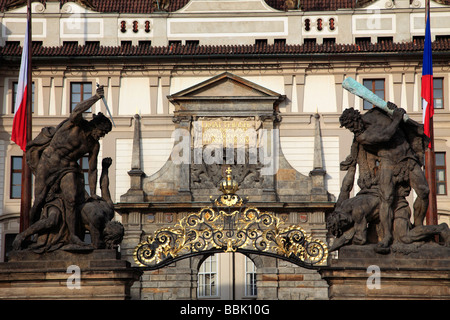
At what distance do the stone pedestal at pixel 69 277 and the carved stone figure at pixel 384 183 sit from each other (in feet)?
11.0

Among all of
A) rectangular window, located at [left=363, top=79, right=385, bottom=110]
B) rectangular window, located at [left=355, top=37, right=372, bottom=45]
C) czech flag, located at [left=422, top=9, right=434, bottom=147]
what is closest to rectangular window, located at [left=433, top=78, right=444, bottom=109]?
rectangular window, located at [left=363, top=79, right=385, bottom=110]

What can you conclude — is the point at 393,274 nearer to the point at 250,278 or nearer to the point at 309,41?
the point at 309,41

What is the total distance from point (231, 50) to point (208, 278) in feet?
A: 27.7

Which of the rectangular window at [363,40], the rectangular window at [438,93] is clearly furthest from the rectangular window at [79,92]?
the rectangular window at [438,93]

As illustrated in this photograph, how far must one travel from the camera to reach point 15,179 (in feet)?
116

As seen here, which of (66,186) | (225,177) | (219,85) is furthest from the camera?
(219,85)

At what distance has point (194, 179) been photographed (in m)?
34.4

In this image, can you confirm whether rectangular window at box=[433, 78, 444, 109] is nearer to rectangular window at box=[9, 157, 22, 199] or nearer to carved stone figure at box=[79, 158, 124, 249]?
rectangular window at box=[9, 157, 22, 199]

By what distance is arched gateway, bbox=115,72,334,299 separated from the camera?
33.4 m

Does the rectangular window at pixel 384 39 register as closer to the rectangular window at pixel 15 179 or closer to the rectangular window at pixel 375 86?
the rectangular window at pixel 375 86

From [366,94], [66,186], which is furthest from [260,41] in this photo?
[66,186]

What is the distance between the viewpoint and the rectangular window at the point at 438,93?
3544 cm

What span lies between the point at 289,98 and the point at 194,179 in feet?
14.2
